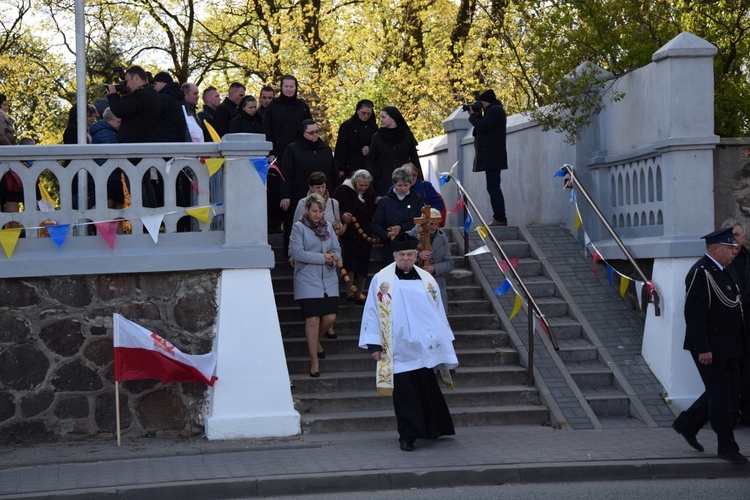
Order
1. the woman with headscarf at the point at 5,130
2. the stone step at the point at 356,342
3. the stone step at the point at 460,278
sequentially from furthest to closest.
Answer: the stone step at the point at 460,278
the woman with headscarf at the point at 5,130
the stone step at the point at 356,342

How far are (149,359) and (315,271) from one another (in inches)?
81.7

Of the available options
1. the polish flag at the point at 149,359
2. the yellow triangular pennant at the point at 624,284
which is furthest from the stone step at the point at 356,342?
the polish flag at the point at 149,359

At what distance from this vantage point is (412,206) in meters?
12.6

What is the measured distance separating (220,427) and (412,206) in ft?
10.7

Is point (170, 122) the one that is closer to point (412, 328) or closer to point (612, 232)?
point (412, 328)

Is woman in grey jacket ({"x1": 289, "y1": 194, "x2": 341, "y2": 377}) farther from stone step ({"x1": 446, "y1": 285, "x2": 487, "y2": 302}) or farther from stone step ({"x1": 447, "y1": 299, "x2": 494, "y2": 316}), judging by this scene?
stone step ({"x1": 446, "y1": 285, "x2": 487, "y2": 302})

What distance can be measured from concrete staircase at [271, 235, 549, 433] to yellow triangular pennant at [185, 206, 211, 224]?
1.92 metres

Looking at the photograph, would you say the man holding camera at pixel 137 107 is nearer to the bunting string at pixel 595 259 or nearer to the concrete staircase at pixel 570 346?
the concrete staircase at pixel 570 346

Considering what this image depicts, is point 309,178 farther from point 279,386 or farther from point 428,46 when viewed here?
point 428,46

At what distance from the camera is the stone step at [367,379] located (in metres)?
11.9

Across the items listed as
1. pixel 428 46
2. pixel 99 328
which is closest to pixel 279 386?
pixel 99 328

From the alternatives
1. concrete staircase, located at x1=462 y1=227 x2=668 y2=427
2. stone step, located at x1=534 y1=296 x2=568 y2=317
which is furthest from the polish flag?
stone step, located at x1=534 y1=296 x2=568 y2=317

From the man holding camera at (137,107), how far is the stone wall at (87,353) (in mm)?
1663

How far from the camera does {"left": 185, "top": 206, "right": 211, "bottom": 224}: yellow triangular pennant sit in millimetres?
11234
